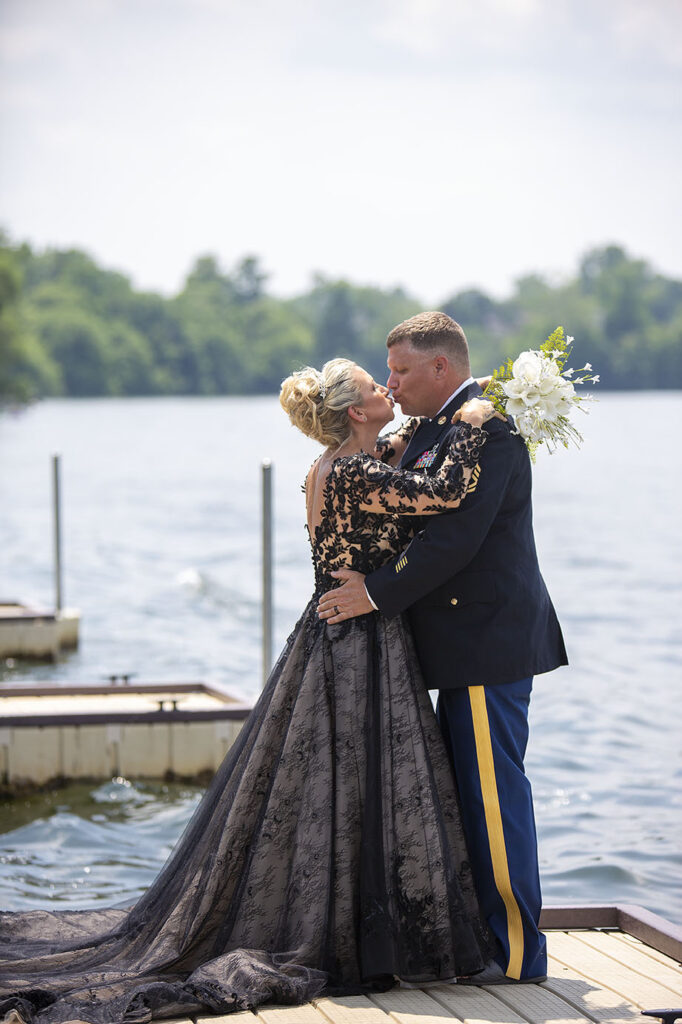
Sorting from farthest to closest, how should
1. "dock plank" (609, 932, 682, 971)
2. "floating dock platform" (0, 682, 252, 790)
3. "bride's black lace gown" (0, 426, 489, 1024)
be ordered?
"floating dock platform" (0, 682, 252, 790), "dock plank" (609, 932, 682, 971), "bride's black lace gown" (0, 426, 489, 1024)

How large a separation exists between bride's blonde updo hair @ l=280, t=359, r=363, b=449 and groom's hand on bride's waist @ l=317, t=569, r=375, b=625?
1.28ft

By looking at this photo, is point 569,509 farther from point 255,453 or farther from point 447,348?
point 447,348

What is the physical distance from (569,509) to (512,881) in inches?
1353

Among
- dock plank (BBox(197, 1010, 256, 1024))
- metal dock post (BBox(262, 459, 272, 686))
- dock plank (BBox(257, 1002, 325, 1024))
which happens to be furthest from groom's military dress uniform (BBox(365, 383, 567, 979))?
metal dock post (BBox(262, 459, 272, 686))

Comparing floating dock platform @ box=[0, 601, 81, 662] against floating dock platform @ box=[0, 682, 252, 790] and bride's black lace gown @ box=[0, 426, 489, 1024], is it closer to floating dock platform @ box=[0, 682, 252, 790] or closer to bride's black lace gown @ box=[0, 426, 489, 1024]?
floating dock platform @ box=[0, 682, 252, 790]

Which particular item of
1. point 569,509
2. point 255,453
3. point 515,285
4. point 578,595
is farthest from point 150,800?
point 515,285

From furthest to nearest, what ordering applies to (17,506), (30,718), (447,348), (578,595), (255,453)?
(255,453)
(17,506)
(578,595)
(30,718)
(447,348)

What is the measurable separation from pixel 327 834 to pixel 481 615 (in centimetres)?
73

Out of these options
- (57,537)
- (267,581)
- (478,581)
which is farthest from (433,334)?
(57,537)

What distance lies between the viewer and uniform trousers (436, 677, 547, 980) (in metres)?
3.72

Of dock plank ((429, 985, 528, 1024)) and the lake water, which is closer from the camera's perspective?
dock plank ((429, 985, 528, 1024))

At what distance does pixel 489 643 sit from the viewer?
149 inches

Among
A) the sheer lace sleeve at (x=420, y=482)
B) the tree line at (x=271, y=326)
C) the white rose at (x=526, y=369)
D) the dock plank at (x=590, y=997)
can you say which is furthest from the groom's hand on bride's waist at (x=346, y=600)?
the tree line at (x=271, y=326)

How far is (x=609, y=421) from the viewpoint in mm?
76938
